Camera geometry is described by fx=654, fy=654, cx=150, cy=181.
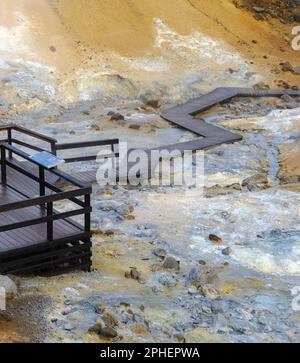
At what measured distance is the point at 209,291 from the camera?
8.02 m

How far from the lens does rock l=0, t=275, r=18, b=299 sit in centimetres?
669

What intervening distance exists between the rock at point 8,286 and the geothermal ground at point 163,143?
0.08 metres

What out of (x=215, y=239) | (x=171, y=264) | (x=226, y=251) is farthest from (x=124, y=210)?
(x=171, y=264)

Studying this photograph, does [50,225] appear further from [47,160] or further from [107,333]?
[107,333]

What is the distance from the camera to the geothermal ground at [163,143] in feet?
23.3

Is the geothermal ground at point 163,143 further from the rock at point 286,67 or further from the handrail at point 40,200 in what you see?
the handrail at point 40,200

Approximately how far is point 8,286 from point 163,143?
32.7 ft

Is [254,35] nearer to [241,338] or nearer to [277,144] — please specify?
[277,144]

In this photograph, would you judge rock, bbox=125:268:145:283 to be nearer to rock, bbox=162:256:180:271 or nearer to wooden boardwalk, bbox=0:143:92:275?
wooden boardwalk, bbox=0:143:92:275

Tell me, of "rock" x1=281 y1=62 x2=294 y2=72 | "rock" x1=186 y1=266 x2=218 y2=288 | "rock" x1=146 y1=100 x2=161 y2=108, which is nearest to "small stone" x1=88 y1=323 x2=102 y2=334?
"rock" x1=186 y1=266 x2=218 y2=288

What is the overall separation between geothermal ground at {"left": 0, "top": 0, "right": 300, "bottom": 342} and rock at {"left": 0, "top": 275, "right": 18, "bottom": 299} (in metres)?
0.08

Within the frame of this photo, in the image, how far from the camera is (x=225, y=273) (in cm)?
891
